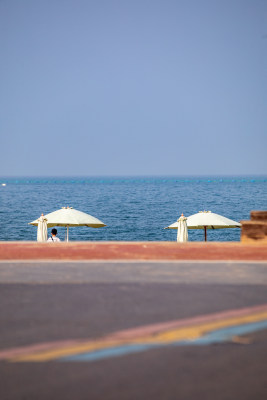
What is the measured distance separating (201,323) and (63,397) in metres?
2.55

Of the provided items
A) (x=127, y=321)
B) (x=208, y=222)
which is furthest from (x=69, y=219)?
(x=127, y=321)

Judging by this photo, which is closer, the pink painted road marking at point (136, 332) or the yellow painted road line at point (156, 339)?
the yellow painted road line at point (156, 339)

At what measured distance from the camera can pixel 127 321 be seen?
271 inches

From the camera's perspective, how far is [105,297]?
8.23m

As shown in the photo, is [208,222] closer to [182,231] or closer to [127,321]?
[182,231]

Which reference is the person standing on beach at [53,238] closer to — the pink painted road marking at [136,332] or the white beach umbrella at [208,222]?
the white beach umbrella at [208,222]

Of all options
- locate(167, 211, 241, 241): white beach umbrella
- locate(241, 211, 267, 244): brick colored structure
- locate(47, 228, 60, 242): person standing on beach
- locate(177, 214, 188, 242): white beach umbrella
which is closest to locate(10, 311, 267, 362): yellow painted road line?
locate(241, 211, 267, 244): brick colored structure

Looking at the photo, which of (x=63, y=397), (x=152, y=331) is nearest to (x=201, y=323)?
(x=152, y=331)

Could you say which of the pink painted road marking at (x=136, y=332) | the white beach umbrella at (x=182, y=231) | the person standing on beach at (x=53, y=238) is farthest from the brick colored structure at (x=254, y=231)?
the white beach umbrella at (x=182, y=231)

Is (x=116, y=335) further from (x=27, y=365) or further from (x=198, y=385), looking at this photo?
(x=198, y=385)

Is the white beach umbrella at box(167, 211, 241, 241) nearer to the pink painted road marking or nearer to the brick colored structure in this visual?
the brick colored structure

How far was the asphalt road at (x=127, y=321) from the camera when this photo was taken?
15.6 feet

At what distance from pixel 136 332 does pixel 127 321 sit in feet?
1.65

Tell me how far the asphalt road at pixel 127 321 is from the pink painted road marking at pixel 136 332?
0.44 ft
